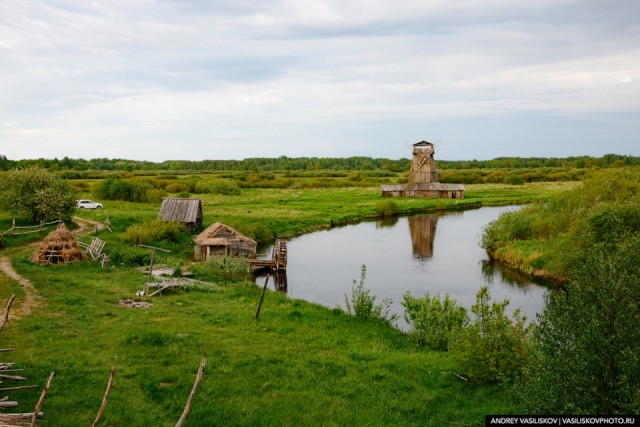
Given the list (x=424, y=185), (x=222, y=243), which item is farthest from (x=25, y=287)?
(x=424, y=185)

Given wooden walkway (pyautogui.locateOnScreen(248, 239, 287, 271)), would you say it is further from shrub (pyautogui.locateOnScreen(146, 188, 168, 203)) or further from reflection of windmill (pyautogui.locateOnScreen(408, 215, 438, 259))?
shrub (pyautogui.locateOnScreen(146, 188, 168, 203))

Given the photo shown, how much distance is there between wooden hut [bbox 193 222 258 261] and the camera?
3381cm

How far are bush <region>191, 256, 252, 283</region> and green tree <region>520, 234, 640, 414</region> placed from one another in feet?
68.9

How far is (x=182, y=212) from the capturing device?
4184 centimetres

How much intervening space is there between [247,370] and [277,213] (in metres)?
46.8

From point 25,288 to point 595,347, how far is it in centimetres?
2199

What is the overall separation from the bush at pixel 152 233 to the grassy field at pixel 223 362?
10.4 metres

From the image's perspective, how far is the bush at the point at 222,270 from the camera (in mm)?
28391

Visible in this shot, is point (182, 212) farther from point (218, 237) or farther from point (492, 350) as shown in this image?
point (492, 350)

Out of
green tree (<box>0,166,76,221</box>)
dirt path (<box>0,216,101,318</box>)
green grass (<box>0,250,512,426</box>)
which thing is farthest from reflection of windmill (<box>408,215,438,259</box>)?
dirt path (<box>0,216,101,318</box>)

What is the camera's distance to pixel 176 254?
118ft

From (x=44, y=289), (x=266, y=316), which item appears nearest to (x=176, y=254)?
(x=44, y=289)

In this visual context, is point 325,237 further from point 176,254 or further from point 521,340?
point 521,340

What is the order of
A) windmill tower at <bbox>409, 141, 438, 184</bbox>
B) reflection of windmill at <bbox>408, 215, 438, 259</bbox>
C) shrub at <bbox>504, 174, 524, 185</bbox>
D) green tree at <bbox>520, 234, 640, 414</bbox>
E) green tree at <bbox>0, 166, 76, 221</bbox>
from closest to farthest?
green tree at <bbox>520, 234, 640, 414</bbox> → green tree at <bbox>0, 166, 76, 221</bbox> → reflection of windmill at <bbox>408, 215, 438, 259</bbox> → windmill tower at <bbox>409, 141, 438, 184</bbox> → shrub at <bbox>504, 174, 524, 185</bbox>
